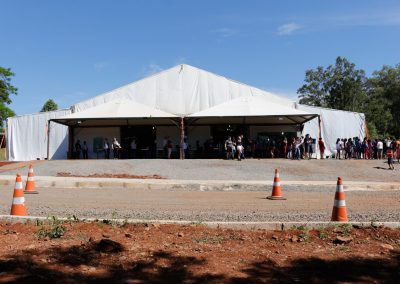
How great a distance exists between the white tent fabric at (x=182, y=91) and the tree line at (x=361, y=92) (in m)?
39.8

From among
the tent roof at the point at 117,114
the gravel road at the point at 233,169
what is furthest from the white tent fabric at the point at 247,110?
the gravel road at the point at 233,169

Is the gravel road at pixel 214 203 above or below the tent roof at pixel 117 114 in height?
below

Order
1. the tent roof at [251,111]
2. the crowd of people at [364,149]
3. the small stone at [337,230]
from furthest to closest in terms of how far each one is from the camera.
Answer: the crowd of people at [364,149], the tent roof at [251,111], the small stone at [337,230]

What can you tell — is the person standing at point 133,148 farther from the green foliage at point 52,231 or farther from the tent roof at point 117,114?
the green foliage at point 52,231

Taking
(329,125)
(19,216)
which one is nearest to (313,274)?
A: (19,216)

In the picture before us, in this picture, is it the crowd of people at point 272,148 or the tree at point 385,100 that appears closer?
the crowd of people at point 272,148

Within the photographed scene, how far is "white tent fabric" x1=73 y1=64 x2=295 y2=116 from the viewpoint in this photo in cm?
3566

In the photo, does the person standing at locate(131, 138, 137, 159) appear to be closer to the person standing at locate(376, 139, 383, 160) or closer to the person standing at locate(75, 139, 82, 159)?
the person standing at locate(75, 139, 82, 159)

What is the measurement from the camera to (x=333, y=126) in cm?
3531

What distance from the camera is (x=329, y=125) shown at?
35219mm

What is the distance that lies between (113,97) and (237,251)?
32.3 meters

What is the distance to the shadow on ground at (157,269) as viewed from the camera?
412 centimetres

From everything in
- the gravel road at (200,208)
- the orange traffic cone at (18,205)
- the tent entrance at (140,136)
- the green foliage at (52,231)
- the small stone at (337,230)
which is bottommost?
the gravel road at (200,208)

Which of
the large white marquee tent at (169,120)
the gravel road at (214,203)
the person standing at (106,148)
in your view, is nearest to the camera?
the gravel road at (214,203)
